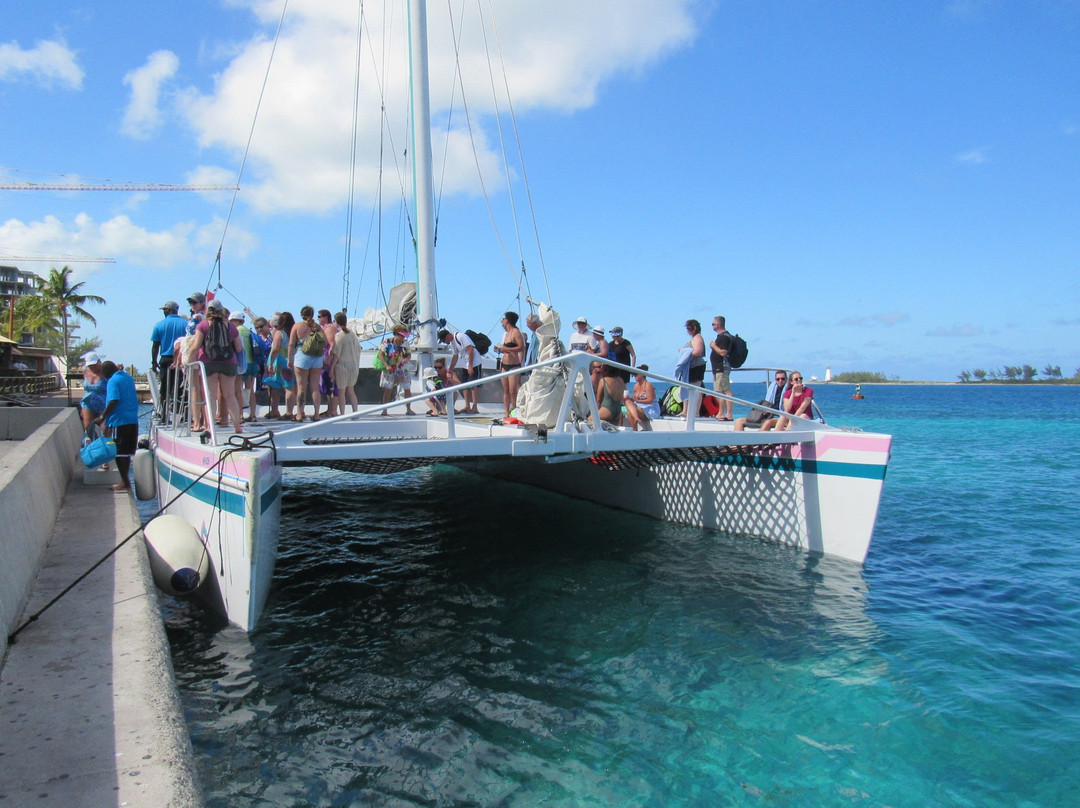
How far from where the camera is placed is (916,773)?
4.44 m

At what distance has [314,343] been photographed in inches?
358

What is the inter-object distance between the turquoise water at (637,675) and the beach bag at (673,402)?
6.81ft

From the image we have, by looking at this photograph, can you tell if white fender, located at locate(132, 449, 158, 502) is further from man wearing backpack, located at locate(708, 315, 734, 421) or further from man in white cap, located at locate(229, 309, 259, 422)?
man wearing backpack, located at locate(708, 315, 734, 421)

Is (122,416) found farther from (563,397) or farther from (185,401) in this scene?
(563,397)

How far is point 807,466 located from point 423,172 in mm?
7306

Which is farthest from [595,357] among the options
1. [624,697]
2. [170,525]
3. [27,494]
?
[27,494]

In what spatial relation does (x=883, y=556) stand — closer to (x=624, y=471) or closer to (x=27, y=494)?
(x=624, y=471)

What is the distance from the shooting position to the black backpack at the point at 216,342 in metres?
7.34

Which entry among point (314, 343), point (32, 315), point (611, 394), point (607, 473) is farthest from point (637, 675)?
point (32, 315)

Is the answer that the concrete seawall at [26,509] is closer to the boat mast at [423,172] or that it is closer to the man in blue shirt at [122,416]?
the man in blue shirt at [122,416]

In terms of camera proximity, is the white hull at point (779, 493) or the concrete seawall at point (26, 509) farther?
the white hull at point (779, 493)

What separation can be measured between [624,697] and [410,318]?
9050 millimetres

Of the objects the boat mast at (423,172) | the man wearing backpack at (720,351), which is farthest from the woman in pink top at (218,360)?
the man wearing backpack at (720,351)

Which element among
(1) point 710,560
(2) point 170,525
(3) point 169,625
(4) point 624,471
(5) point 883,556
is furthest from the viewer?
(4) point 624,471
